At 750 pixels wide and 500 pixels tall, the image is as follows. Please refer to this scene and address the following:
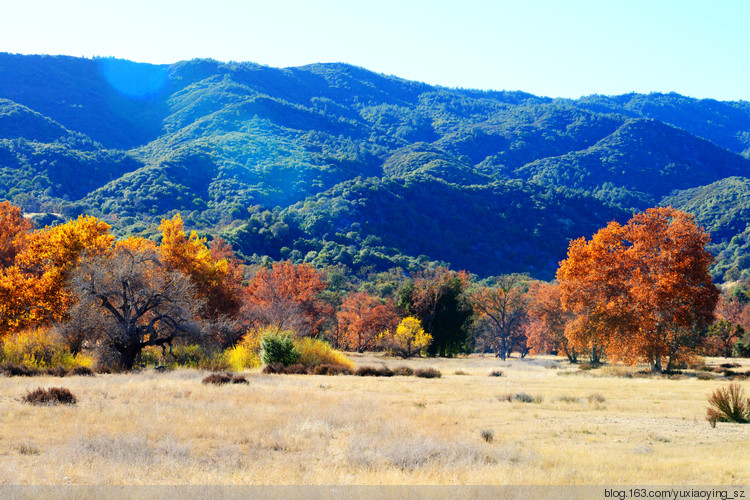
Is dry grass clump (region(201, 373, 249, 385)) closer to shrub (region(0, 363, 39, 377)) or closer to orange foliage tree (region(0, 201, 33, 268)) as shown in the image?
shrub (region(0, 363, 39, 377))

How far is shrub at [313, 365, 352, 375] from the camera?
30.4 meters

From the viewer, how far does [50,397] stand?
15.9 m

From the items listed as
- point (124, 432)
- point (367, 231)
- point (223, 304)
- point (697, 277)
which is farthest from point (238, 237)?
point (124, 432)

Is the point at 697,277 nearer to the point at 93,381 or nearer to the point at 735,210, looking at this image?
the point at 93,381

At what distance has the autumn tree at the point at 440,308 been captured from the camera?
205 feet

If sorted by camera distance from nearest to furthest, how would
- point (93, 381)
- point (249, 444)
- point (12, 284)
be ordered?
1. point (249, 444)
2. point (93, 381)
3. point (12, 284)

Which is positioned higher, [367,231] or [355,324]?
[367,231]

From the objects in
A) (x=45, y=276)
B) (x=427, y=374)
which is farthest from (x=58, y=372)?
(x=427, y=374)

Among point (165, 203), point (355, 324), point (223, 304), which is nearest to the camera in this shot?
point (223, 304)

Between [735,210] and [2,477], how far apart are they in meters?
213

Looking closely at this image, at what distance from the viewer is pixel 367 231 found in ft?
576

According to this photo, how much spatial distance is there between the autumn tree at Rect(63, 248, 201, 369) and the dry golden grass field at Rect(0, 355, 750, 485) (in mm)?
6510

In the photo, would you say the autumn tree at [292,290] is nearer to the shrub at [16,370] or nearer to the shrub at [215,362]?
the shrub at [215,362]

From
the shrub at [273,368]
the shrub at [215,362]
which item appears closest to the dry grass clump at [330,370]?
the shrub at [273,368]
